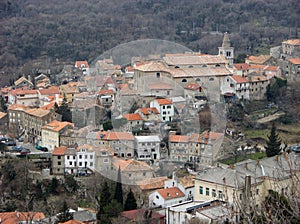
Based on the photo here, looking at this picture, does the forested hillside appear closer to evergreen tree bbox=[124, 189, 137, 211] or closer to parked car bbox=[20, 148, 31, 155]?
parked car bbox=[20, 148, 31, 155]

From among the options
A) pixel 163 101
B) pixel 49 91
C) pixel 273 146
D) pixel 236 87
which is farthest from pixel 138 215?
pixel 49 91

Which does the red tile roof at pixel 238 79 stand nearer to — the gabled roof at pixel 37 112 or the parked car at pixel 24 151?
Result: the gabled roof at pixel 37 112

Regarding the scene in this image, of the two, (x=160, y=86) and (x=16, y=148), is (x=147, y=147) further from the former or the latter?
(x=16, y=148)

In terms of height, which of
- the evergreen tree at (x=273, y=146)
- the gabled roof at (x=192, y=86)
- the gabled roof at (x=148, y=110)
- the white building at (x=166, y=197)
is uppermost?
the gabled roof at (x=192, y=86)

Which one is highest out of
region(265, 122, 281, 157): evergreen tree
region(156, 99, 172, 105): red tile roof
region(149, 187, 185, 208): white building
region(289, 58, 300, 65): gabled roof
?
region(289, 58, 300, 65): gabled roof

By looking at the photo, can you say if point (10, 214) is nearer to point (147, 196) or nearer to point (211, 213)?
point (147, 196)

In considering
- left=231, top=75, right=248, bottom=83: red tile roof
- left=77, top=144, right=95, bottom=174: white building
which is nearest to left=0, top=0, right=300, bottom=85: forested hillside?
left=231, top=75, right=248, bottom=83: red tile roof

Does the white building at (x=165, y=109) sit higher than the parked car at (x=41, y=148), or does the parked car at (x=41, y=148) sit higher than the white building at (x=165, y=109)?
the white building at (x=165, y=109)

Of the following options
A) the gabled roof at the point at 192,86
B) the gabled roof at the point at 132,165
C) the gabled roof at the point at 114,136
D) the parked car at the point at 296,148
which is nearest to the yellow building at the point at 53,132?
the gabled roof at the point at 114,136
